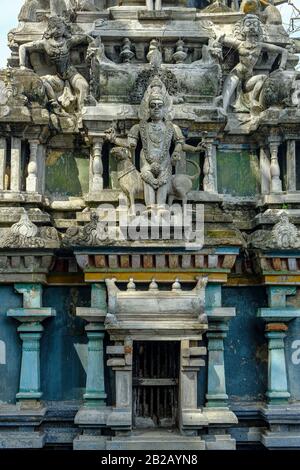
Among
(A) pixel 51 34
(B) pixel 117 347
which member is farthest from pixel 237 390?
(A) pixel 51 34

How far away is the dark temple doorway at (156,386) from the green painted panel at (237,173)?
9.55 feet

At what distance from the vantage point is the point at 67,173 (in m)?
10.6

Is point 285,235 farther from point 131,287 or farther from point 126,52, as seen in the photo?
point 126,52

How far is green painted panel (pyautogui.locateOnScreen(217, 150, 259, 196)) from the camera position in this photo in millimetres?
10570

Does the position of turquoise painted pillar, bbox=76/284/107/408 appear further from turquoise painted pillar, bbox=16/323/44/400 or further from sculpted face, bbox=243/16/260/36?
sculpted face, bbox=243/16/260/36

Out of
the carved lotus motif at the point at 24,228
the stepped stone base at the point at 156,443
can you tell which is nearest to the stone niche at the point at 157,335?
the stepped stone base at the point at 156,443

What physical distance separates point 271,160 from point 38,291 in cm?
431

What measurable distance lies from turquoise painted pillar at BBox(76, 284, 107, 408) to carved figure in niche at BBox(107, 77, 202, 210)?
5.82 ft

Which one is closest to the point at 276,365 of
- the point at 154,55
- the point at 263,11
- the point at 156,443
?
the point at 156,443

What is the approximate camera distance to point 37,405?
912 centimetres

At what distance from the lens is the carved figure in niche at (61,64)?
10688 mm

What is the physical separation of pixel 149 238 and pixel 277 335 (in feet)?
7.92
